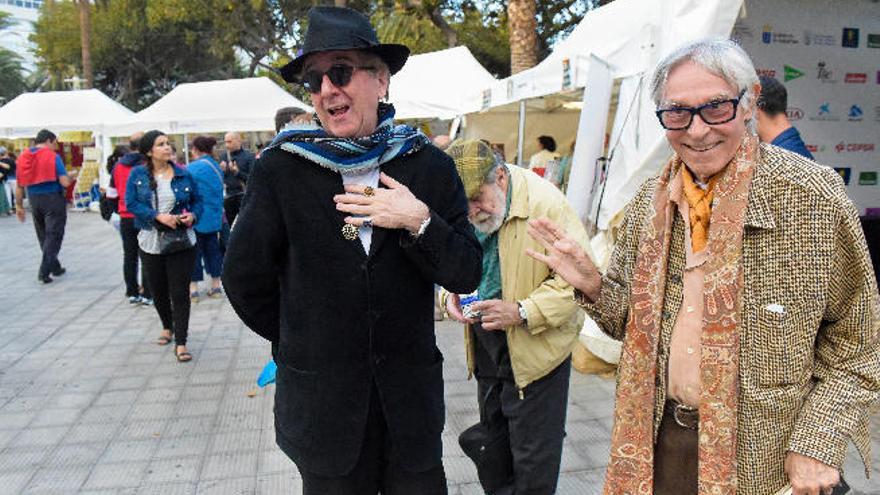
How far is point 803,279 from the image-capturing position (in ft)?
4.87

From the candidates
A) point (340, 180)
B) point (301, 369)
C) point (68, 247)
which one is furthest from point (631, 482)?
point (68, 247)

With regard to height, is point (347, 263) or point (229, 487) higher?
point (347, 263)

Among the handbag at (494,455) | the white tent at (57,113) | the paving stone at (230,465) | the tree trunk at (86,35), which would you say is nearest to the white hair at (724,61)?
the handbag at (494,455)

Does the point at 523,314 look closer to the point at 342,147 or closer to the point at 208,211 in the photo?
the point at 342,147

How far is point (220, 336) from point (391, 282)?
4836mm

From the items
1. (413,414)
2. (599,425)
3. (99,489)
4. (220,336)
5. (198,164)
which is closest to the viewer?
(413,414)

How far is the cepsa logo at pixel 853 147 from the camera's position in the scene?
6.34 m

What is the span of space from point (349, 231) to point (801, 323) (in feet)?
3.84

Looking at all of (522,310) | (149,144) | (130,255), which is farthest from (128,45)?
(522,310)

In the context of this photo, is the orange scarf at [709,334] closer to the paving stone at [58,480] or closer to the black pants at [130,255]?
the paving stone at [58,480]

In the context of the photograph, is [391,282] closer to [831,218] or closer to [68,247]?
[831,218]

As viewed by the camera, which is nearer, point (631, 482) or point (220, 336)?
point (631, 482)

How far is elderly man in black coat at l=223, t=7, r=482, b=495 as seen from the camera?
68.9 inches

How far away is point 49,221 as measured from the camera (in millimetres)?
8391
